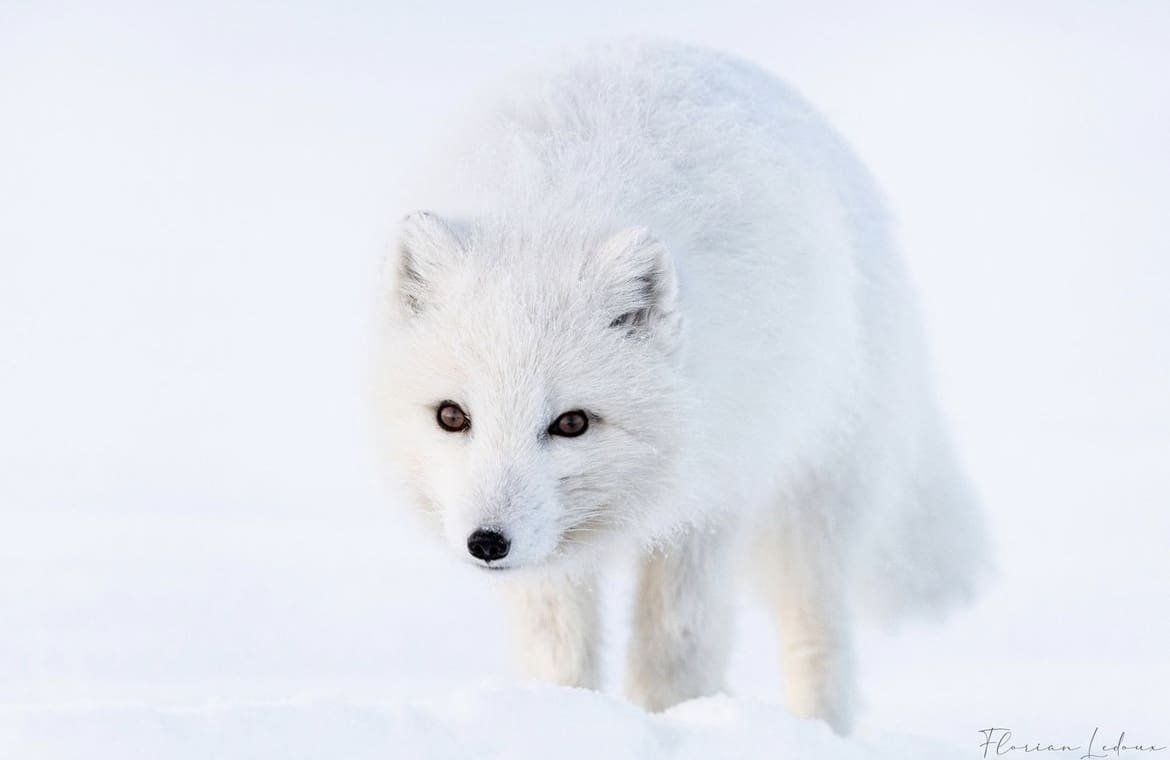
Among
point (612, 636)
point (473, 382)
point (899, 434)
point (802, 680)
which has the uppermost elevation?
point (473, 382)

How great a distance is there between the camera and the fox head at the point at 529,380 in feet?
11.7

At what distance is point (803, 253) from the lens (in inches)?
172

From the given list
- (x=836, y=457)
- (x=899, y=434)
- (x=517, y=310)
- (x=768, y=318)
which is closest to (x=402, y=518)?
(x=517, y=310)

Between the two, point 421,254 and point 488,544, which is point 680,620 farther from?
point 421,254

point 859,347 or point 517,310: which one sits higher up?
point 517,310

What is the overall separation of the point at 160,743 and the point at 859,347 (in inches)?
114

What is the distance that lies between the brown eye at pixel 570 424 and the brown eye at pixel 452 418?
8.8 inches

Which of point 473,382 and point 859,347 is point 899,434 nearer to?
point 859,347

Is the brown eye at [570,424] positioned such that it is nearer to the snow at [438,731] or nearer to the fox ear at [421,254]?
the fox ear at [421,254]

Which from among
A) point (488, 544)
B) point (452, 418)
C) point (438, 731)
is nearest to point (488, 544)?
point (488, 544)

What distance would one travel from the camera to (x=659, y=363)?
12.4ft

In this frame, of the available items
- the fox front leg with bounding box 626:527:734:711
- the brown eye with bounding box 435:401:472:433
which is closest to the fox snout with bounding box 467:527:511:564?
the brown eye with bounding box 435:401:472:433

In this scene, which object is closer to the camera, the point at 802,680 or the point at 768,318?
the point at 768,318

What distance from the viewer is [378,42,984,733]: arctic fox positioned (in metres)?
3.65
